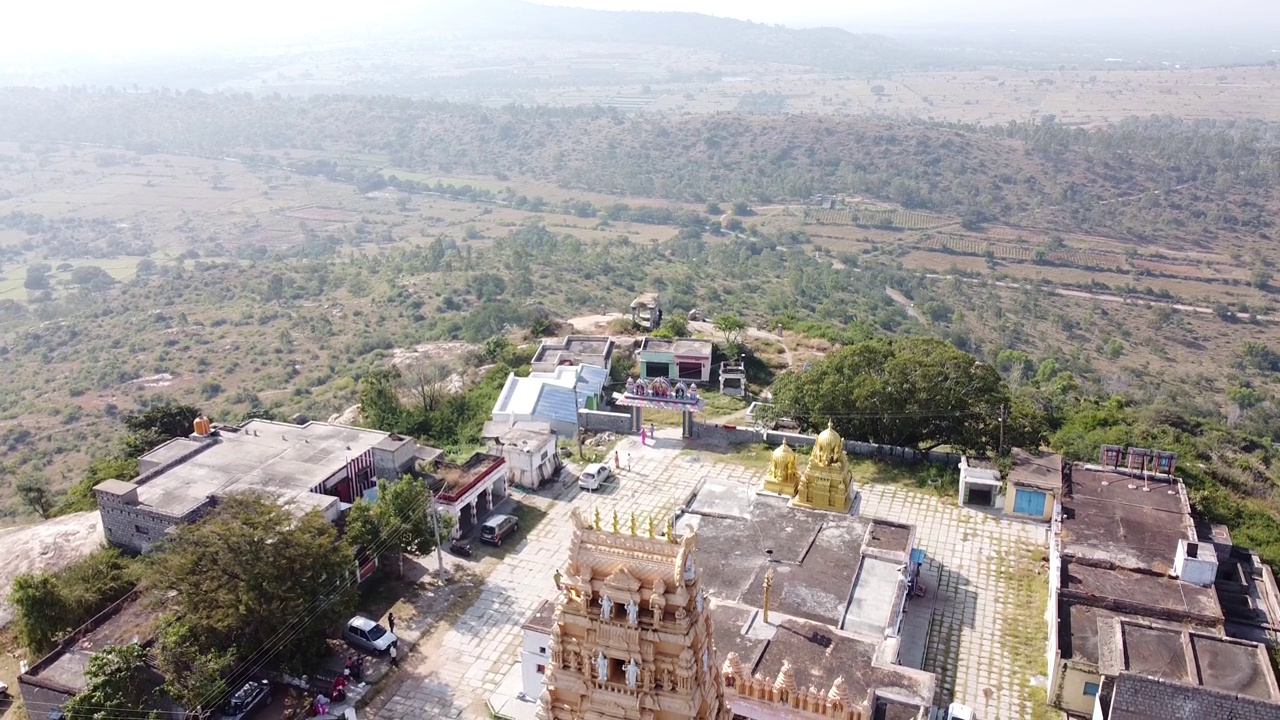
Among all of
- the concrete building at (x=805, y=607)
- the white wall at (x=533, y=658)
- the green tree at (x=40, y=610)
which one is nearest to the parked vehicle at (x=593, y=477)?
the concrete building at (x=805, y=607)

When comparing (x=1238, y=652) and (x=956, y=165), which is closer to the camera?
(x=1238, y=652)

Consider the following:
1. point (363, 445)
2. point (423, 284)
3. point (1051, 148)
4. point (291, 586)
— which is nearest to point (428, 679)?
point (291, 586)

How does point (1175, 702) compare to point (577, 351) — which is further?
point (577, 351)

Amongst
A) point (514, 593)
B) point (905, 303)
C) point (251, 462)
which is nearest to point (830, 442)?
point (514, 593)

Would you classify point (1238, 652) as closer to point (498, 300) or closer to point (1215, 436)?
point (1215, 436)

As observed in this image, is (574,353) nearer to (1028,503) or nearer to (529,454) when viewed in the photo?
(529,454)

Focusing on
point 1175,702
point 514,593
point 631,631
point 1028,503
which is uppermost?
point 631,631
